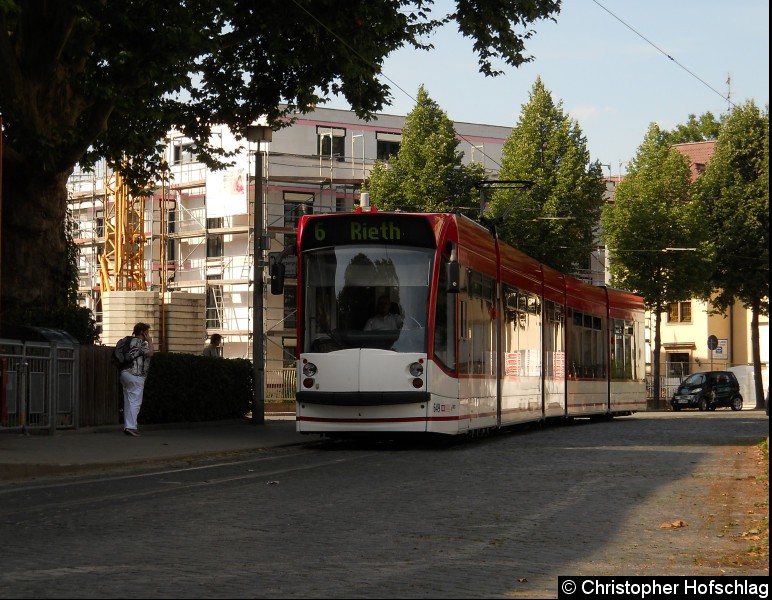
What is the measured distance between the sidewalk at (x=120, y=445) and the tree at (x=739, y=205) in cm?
4063

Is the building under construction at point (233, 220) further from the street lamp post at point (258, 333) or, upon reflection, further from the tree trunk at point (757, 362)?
the street lamp post at point (258, 333)

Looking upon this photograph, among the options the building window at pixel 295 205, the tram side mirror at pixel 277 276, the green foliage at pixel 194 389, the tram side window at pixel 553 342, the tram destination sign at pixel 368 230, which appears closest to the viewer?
the tram destination sign at pixel 368 230

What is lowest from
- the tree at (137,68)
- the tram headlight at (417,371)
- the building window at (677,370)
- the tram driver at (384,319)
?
the building window at (677,370)

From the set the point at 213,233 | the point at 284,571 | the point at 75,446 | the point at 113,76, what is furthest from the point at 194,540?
the point at 213,233

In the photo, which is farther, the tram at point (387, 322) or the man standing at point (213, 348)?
the man standing at point (213, 348)

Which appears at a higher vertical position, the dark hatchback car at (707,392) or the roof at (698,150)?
the roof at (698,150)

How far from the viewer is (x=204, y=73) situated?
27.9m

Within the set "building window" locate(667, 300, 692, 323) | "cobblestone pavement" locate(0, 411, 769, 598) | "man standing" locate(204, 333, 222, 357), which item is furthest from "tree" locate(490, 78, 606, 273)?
"cobblestone pavement" locate(0, 411, 769, 598)

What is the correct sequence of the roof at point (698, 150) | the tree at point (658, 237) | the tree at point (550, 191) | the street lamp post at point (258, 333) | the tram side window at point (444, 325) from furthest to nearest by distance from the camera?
the roof at point (698, 150), the tree at point (658, 237), the tree at point (550, 191), the street lamp post at point (258, 333), the tram side window at point (444, 325)

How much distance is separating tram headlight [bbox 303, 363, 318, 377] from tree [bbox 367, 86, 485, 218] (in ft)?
140

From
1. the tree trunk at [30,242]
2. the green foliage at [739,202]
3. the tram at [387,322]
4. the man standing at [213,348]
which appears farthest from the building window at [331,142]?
the tram at [387,322]

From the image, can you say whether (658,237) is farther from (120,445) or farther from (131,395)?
(120,445)

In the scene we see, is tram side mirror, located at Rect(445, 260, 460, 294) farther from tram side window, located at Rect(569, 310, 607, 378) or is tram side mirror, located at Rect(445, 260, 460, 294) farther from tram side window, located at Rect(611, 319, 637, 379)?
tram side window, located at Rect(611, 319, 637, 379)

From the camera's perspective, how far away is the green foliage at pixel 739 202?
6225 cm
